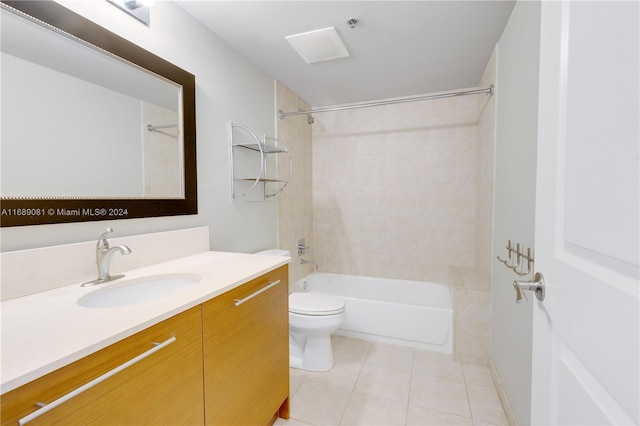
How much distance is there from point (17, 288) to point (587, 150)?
1.54 m

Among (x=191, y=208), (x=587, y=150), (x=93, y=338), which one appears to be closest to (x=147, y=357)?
(x=93, y=338)

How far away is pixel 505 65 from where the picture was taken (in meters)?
1.68

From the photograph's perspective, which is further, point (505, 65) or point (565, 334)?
point (505, 65)

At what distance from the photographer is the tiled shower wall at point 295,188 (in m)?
2.62

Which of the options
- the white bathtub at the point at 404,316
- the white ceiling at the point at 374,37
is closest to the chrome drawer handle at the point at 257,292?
the white bathtub at the point at 404,316

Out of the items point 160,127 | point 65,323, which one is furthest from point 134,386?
point 160,127

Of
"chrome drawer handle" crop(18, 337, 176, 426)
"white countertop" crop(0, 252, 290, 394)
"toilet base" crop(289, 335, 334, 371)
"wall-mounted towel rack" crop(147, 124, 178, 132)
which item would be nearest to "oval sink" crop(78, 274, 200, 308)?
"white countertop" crop(0, 252, 290, 394)

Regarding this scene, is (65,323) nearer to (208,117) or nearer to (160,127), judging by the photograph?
(160,127)

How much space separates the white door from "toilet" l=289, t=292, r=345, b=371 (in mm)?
1316

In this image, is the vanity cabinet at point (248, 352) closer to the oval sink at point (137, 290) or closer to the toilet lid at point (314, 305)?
the oval sink at point (137, 290)

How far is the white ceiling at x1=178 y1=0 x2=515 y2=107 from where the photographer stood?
1544mm

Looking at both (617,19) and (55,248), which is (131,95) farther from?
(617,19)

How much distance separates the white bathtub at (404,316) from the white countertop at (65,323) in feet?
5.10

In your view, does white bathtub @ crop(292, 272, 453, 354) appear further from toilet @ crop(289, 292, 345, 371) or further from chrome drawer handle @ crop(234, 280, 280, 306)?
chrome drawer handle @ crop(234, 280, 280, 306)
